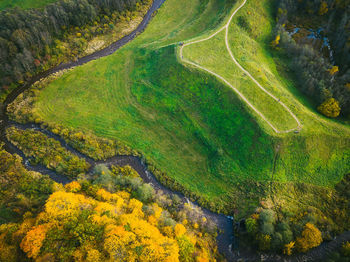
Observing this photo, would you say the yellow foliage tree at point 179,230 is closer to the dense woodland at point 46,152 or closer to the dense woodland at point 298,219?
the dense woodland at point 298,219

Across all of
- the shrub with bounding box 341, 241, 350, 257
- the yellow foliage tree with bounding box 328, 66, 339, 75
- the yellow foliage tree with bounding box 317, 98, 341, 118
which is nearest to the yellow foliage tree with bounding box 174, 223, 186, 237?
the shrub with bounding box 341, 241, 350, 257

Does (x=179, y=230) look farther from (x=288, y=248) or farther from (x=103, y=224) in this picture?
(x=288, y=248)

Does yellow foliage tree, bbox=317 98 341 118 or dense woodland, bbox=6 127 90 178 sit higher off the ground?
yellow foliage tree, bbox=317 98 341 118

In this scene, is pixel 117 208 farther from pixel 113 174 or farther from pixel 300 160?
pixel 300 160

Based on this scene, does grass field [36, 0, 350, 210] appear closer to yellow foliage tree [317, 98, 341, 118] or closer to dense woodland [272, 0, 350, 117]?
yellow foliage tree [317, 98, 341, 118]

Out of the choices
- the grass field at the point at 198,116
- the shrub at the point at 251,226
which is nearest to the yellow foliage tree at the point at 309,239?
the shrub at the point at 251,226

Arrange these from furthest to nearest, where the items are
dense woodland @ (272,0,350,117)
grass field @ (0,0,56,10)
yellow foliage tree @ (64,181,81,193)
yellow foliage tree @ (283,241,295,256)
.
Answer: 1. grass field @ (0,0,56,10)
2. dense woodland @ (272,0,350,117)
3. yellow foliage tree @ (64,181,81,193)
4. yellow foliage tree @ (283,241,295,256)

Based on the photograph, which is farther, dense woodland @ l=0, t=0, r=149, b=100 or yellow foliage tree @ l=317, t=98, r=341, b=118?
dense woodland @ l=0, t=0, r=149, b=100
